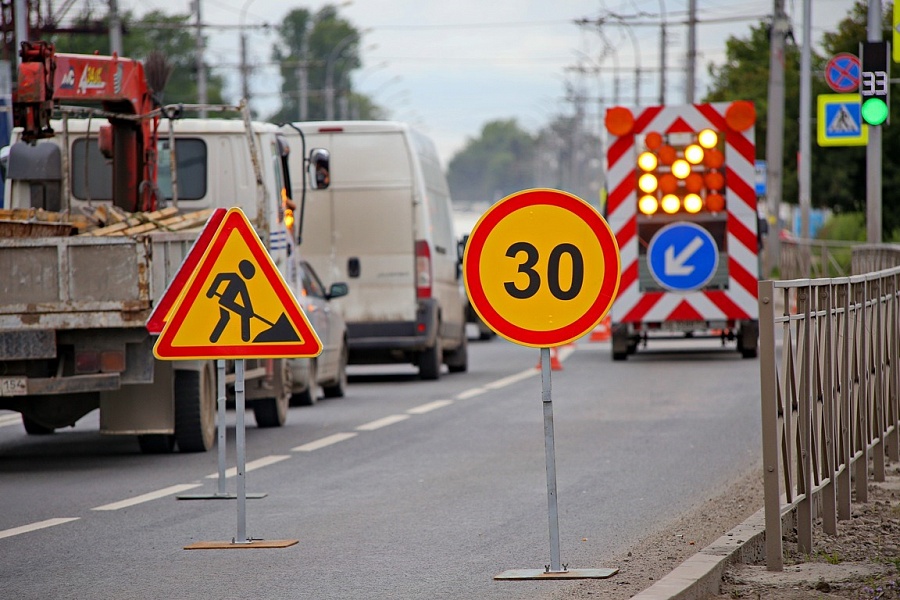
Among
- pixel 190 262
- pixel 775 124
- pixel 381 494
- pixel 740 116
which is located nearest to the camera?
pixel 190 262

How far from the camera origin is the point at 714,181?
22.1 metres

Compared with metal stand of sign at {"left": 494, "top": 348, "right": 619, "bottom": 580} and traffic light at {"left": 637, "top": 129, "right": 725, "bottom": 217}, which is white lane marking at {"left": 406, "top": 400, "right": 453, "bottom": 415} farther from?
metal stand of sign at {"left": 494, "top": 348, "right": 619, "bottom": 580}

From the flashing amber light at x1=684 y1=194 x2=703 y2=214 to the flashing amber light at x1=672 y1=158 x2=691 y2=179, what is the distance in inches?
11.4

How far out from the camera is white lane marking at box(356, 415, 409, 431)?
48.9 feet

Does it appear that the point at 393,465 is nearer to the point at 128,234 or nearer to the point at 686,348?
the point at 128,234

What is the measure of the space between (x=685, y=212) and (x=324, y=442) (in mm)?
9723

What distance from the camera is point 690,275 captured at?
72.3 ft

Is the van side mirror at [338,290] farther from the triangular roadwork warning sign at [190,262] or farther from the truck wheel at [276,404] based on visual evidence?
the triangular roadwork warning sign at [190,262]

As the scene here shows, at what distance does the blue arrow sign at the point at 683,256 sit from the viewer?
A: 2183 centimetres

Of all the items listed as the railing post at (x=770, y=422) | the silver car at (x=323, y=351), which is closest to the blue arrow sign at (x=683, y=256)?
the silver car at (x=323, y=351)

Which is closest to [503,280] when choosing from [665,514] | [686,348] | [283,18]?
[665,514]

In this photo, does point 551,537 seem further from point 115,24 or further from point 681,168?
point 115,24

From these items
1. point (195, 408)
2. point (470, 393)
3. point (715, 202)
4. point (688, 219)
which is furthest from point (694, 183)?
point (195, 408)

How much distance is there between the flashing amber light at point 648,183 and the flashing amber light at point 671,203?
0.65 feet
